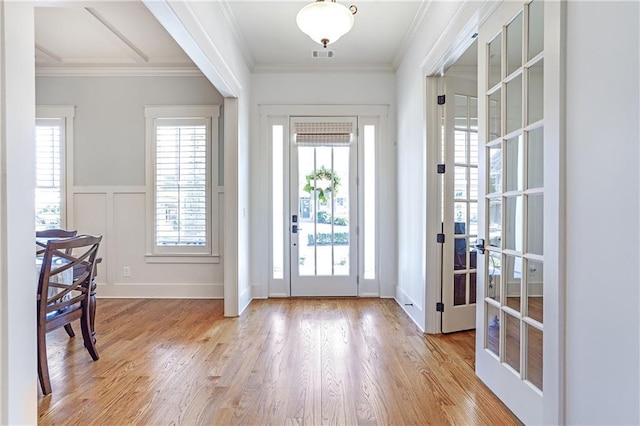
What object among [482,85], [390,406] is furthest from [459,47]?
[390,406]

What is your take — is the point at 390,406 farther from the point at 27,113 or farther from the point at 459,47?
the point at 459,47

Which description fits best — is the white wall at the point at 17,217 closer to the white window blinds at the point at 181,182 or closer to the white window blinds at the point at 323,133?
the white window blinds at the point at 181,182

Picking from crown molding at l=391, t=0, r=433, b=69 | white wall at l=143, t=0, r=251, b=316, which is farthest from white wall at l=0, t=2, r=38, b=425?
crown molding at l=391, t=0, r=433, b=69

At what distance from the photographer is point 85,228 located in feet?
15.0

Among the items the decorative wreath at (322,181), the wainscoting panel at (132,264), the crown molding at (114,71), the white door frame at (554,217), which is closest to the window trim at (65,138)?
the wainscoting panel at (132,264)

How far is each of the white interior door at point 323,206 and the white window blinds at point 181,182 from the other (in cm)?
111

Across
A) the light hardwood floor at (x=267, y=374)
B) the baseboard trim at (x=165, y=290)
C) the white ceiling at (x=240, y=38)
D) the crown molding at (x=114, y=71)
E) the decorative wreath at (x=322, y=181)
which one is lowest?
the light hardwood floor at (x=267, y=374)

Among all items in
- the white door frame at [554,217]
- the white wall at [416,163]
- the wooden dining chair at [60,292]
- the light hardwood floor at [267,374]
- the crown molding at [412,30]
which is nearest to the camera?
the white door frame at [554,217]

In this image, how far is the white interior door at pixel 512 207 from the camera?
1.80 m

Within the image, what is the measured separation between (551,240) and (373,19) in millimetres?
2752

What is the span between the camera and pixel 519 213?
195cm

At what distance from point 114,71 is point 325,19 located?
128 inches

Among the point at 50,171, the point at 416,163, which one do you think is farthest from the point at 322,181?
the point at 50,171

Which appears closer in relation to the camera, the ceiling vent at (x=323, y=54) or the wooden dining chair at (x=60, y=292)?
the wooden dining chair at (x=60, y=292)
